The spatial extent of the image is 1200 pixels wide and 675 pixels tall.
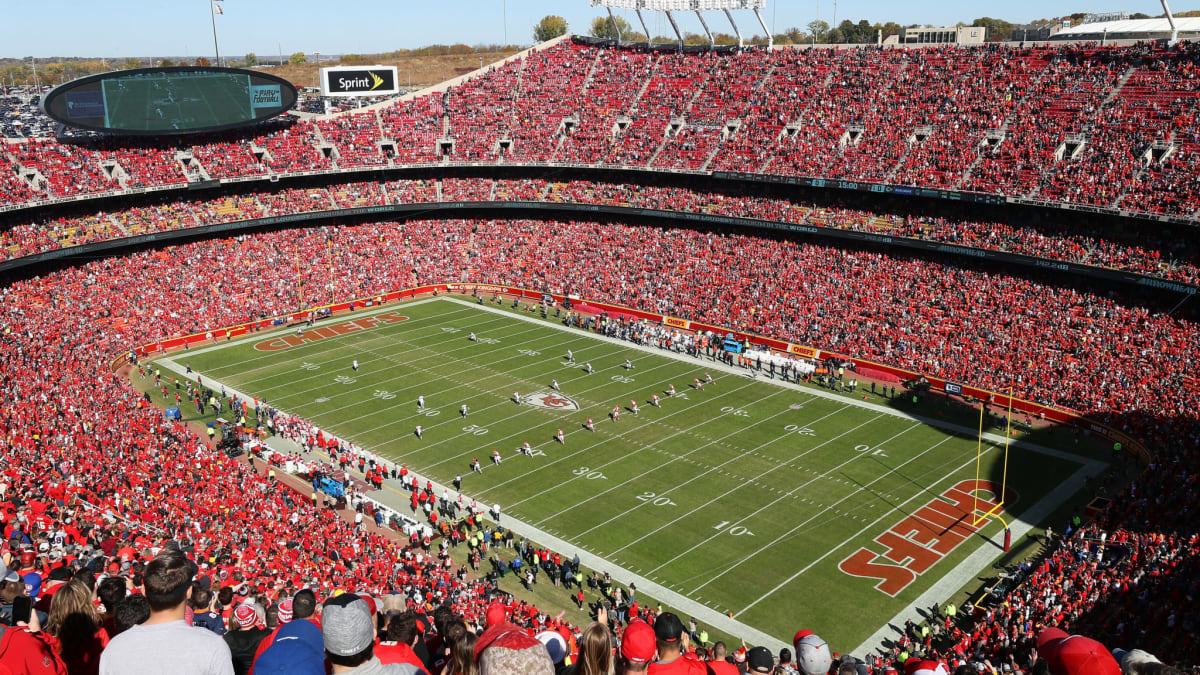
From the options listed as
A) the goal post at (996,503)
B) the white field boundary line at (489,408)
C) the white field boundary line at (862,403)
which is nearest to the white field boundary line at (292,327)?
the white field boundary line at (862,403)

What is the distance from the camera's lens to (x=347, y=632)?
5016 mm

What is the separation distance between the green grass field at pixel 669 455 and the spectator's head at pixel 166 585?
2061 centimetres

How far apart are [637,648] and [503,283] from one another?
55432mm

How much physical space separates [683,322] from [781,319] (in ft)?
18.4

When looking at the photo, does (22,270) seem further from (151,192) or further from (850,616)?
(850,616)

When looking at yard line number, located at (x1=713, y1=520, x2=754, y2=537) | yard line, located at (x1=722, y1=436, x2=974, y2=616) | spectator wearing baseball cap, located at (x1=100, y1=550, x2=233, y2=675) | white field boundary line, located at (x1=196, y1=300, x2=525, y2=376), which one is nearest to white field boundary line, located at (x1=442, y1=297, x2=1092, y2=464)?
yard line, located at (x1=722, y1=436, x2=974, y2=616)

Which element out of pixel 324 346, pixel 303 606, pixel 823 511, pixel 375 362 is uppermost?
pixel 303 606

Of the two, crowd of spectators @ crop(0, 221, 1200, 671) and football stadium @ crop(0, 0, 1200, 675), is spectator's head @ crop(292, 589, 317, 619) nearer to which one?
football stadium @ crop(0, 0, 1200, 675)

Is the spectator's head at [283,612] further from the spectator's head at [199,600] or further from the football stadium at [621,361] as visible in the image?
the spectator's head at [199,600]

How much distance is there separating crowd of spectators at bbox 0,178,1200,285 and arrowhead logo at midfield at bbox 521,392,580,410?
20.1 m

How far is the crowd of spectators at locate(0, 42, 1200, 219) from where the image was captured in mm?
45531

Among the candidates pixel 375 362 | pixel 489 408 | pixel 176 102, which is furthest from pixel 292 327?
pixel 489 408

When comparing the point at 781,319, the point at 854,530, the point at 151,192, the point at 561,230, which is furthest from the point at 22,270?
the point at 854,530

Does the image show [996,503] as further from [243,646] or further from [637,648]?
[243,646]
